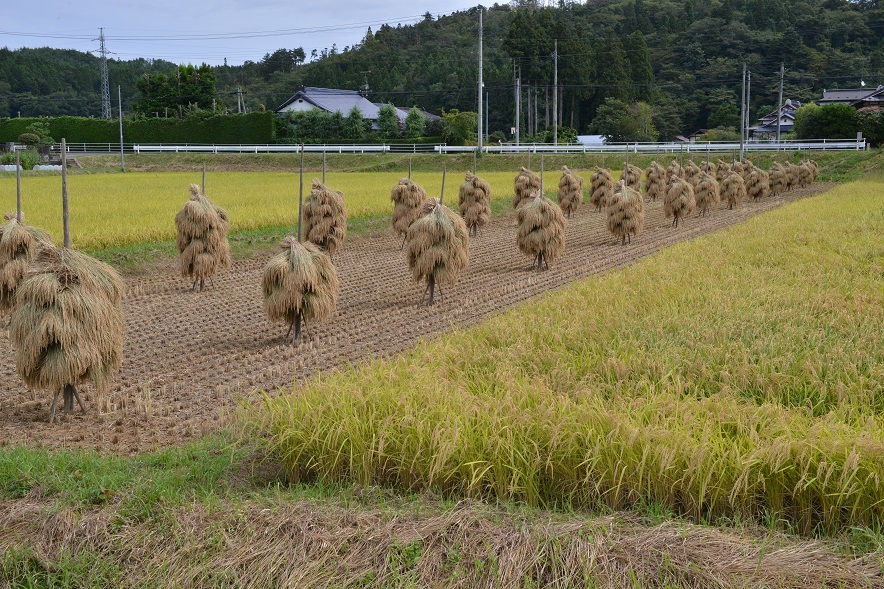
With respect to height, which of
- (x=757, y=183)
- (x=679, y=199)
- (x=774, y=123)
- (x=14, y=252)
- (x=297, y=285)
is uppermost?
(x=774, y=123)

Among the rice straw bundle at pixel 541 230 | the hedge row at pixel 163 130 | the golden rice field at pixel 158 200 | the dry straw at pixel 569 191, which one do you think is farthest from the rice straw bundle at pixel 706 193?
the hedge row at pixel 163 130

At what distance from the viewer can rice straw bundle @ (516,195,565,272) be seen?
18.2m

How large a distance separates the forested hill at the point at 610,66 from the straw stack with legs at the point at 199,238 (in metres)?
59.1

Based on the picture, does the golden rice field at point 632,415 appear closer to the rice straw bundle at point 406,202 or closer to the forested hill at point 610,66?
the rice straw bundle at point 406,202

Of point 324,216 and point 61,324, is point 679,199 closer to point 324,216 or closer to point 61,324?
point 324,216

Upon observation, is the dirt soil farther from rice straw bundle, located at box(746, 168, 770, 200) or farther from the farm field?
rice straw bundle, located at box(746, 168, 770, 200)

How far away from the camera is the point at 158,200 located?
28547 millimetres

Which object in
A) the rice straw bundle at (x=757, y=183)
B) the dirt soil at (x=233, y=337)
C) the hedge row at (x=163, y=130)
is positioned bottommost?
the dirt soil at (x=233, y=337)

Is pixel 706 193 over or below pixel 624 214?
over

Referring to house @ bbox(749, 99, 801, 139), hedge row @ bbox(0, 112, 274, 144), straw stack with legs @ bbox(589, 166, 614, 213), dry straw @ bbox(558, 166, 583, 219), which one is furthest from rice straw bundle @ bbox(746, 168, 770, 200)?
hedge row @ bbox(0, 112, 274, 144)

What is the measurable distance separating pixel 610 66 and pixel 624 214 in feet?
183

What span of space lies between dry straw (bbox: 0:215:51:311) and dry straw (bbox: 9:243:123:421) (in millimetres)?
4836

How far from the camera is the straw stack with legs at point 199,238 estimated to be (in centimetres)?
1534

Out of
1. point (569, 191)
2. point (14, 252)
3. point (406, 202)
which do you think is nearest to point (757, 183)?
point (569, 191)
